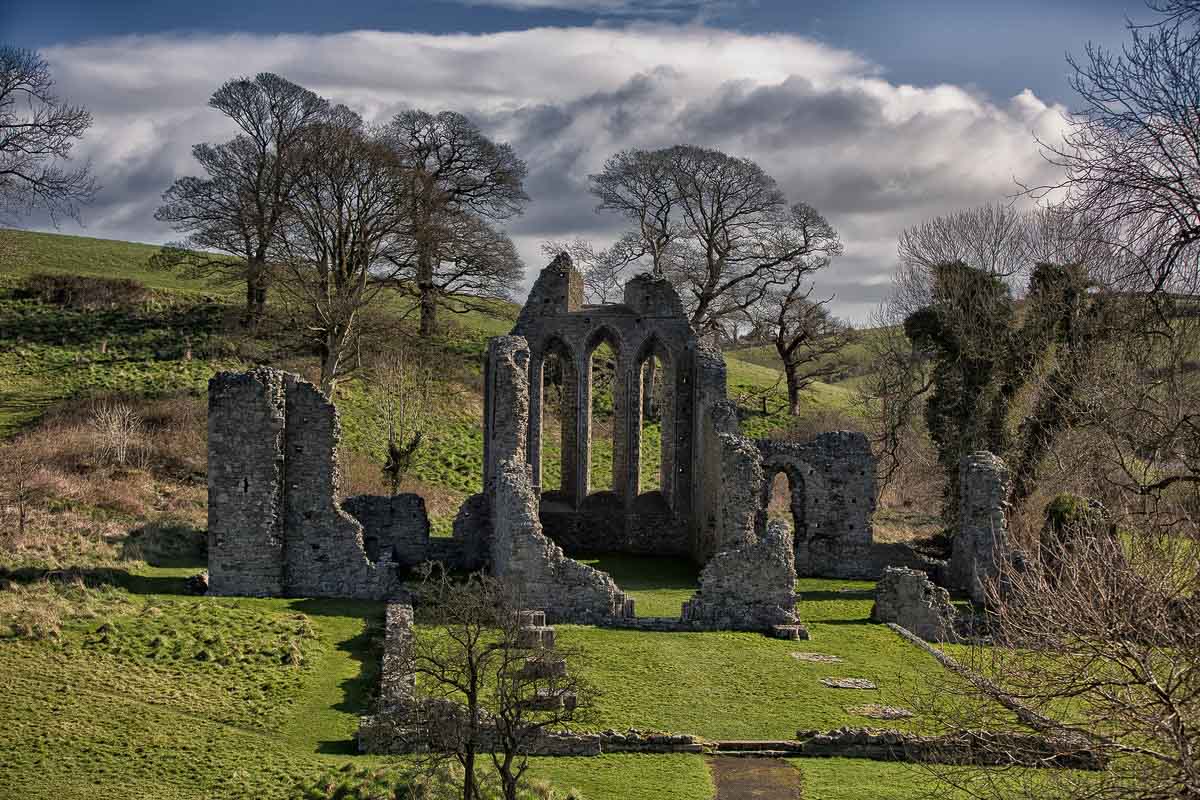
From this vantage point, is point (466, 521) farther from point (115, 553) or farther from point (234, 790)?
point (234, 790)

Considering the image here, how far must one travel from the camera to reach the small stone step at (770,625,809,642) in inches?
852

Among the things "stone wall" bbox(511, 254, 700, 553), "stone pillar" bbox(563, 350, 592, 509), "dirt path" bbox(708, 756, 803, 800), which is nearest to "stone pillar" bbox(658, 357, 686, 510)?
"stone wall" bbox(511, 254, 700, 553)

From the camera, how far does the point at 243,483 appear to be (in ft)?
74.3

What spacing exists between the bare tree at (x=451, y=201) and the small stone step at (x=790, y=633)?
18.8 m

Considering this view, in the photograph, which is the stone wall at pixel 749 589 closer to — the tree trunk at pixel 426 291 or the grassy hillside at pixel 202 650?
the grassy hillside at pixel 202 650

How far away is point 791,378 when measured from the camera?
45.8m

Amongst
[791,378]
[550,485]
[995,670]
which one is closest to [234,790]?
[995,670]

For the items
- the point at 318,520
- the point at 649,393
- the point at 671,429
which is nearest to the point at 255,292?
the point at 671,429

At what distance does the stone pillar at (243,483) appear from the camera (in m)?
22.6

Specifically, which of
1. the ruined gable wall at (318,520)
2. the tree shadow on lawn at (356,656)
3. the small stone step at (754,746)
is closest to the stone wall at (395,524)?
the ruined gable wall at (318,520)

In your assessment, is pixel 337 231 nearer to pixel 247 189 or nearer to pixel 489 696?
pixel 247 189

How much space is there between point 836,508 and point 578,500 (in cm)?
716

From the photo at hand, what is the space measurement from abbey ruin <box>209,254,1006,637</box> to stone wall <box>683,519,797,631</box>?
3cm

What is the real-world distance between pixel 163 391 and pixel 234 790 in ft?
83.0
